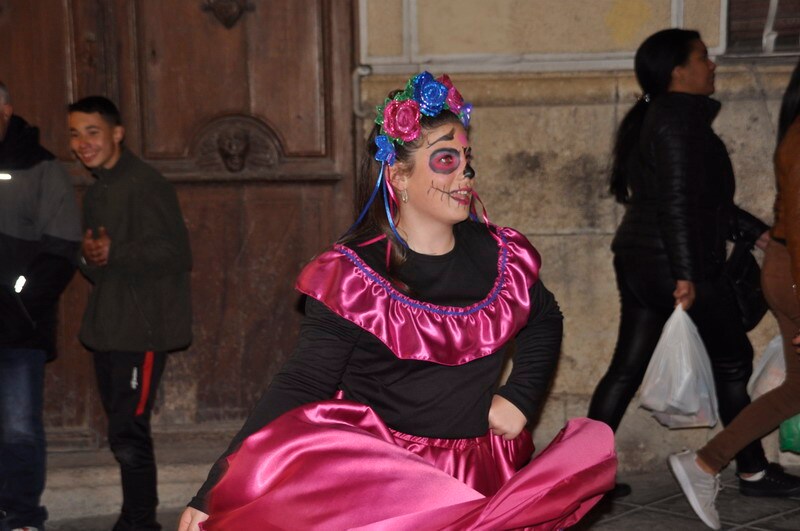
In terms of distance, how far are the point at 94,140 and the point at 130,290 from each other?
0.73 metres

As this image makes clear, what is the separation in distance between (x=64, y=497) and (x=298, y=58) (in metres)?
2.65

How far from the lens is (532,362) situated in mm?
3125

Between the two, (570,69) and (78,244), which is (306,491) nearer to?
(78,244)

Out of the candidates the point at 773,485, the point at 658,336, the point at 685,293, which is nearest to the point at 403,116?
the point at 685,293

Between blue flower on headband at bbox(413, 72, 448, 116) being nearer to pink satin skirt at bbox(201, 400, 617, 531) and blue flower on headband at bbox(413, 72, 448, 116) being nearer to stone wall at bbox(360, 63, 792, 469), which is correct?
pink satin skirt at bbox(201, 400, 617, 531)

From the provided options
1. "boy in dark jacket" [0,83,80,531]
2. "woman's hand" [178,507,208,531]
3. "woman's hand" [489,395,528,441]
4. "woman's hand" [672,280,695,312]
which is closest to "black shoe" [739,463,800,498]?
"woman's hand" [672,280,695,312]

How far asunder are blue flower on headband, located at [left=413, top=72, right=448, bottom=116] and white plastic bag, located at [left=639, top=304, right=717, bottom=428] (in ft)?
7.15

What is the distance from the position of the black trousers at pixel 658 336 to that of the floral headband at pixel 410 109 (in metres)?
2.14

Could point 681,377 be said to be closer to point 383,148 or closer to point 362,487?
point 383,148

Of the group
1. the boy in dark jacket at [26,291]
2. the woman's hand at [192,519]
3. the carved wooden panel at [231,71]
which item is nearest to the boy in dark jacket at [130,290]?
the boy in dark jacket at [26,291]

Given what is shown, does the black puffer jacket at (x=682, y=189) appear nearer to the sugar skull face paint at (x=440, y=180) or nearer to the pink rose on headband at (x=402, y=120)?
the sugar skull face paint at (x=440, y=180)

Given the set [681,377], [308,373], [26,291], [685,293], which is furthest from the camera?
[681,377]

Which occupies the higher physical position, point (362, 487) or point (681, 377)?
point (362, 487)

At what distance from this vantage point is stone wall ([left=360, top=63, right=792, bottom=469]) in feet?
18.1
